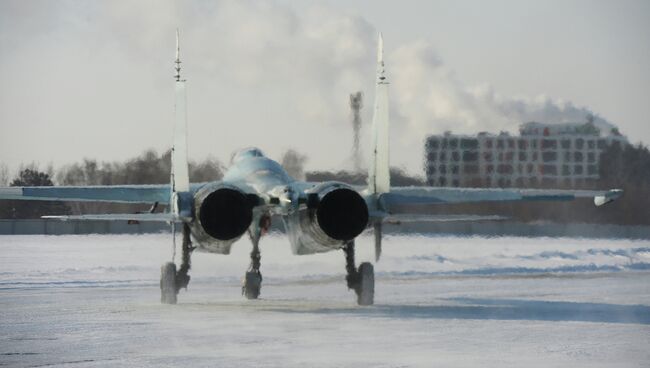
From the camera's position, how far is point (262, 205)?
20.4 meters

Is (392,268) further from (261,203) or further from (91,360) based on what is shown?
(91,360)

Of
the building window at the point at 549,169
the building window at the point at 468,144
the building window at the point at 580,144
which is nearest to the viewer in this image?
the building window at the point at 468,144

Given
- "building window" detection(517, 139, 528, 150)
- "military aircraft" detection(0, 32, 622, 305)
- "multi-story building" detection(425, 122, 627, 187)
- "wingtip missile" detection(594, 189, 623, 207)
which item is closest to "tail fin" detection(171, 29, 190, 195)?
"military aircraft" detection(0, 32, 622, 305)

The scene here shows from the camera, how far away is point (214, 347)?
14.6 m

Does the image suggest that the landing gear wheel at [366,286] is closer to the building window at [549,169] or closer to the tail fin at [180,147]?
the tail fin at [180,147]

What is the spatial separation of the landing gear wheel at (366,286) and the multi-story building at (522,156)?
14.3m

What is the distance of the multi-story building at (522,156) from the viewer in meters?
40.6

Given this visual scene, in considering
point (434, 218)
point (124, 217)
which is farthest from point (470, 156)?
point (124, 217)

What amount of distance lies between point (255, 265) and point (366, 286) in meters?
2.47

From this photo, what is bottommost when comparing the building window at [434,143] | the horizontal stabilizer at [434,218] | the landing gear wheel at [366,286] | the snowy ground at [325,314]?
the snowy ground at [325,314]

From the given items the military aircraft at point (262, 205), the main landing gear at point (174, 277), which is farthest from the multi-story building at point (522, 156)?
the main landing gear at point (174, 277)

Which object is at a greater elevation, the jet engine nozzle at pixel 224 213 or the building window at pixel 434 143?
the building window at pixel 434 143

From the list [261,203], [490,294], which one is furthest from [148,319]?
[490,294]

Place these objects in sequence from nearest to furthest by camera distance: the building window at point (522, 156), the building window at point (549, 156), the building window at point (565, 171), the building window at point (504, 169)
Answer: the building window at point (504, 169) → the building window at point (522, 156) → the building window at point (565, 171) → the building window at point (549, 156)
